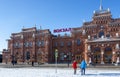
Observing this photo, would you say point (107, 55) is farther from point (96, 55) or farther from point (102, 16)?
point (102, 16)

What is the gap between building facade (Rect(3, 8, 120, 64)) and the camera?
6438 cm

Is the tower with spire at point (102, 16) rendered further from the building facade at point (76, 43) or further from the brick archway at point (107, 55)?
the brick archway at point (107, 55)

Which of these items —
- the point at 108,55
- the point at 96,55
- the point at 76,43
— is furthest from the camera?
the point at 76,43

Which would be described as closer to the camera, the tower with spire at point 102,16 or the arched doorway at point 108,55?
the arched doorway at point 108,55

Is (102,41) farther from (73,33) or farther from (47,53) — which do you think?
(47,53)

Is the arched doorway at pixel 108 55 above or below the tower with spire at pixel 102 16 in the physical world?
below

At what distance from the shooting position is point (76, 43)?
239ft

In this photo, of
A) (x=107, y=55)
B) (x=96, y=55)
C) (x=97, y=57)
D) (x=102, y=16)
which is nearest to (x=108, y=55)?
(x=107, y=55)

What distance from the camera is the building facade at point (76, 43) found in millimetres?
64375

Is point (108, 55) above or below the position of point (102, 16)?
below

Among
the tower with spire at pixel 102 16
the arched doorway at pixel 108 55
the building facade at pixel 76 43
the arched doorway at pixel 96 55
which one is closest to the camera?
the arched doorway at pixel 108 55

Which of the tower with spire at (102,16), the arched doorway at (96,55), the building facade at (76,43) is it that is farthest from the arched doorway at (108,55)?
the tower with spire at (102,16)

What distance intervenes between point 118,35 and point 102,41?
475cm

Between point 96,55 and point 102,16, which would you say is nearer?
point 96,55
